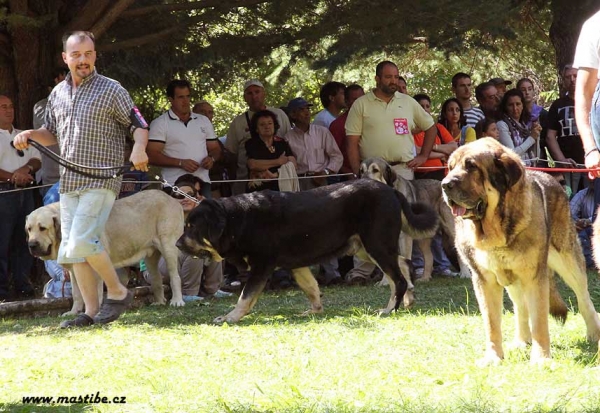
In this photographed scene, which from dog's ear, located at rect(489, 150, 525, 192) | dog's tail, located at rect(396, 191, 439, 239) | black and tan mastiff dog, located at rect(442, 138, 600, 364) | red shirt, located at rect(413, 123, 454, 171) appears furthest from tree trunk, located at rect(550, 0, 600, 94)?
dog's ear, located at rect(489, 150, 525, 192)

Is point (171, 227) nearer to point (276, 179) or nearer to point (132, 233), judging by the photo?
point (132, 233)

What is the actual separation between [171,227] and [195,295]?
3.12 feet

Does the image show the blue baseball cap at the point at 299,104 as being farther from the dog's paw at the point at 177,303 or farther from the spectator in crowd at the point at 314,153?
the dog's paw at the point at 177,303

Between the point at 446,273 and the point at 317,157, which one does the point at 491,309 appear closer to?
the point at 317,157

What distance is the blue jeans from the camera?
10922 millimetres

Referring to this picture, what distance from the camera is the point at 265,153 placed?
11.6 m

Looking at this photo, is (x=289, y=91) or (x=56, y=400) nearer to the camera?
(x=56, y=400)

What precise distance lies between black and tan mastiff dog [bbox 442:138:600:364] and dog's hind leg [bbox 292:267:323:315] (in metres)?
3.08

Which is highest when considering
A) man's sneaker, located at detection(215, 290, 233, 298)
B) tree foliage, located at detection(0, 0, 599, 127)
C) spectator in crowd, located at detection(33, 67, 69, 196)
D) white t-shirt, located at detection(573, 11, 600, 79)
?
tree foliage, located at detection(0, 0, 599, 127)

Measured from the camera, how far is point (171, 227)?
10.2 meters

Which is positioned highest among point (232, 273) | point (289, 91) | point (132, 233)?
point (289, 91)

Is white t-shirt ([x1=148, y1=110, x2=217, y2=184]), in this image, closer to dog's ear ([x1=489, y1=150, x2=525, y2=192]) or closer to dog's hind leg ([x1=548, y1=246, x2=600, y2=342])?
dog's hind leg ([x1=548, y1=246, x2=600, y2=342])

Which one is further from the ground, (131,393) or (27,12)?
(27,12)

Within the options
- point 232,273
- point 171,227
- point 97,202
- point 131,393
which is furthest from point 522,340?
point 232,273
